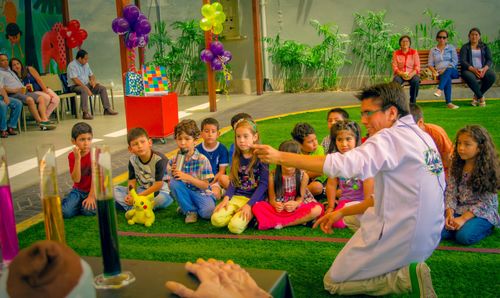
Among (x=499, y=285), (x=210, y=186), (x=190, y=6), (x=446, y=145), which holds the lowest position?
(x=499, y=285)

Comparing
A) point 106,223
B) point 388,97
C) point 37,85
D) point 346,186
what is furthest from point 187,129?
→ point 37,85

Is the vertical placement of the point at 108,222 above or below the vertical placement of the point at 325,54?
below

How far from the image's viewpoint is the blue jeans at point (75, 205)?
5062 mm

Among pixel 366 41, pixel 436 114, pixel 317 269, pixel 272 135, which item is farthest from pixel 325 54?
pixel 317 269

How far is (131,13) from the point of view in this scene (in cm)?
794

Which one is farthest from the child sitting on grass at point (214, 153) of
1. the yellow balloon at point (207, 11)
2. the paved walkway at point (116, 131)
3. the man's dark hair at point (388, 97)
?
the yellow balloon at point (207, 11)

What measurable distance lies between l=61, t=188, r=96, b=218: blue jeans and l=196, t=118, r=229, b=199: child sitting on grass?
112 cm

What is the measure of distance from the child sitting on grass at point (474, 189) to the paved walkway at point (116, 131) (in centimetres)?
364

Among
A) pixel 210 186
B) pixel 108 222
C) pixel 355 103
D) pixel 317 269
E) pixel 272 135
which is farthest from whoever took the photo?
pixel 355 103

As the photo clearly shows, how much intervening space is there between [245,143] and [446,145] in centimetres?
172

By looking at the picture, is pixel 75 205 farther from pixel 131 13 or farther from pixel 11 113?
pixel 11 113

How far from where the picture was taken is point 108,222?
1.83 metres

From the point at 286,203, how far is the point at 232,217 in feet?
1.46

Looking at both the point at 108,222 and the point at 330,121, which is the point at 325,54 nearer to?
the point at 330,121
